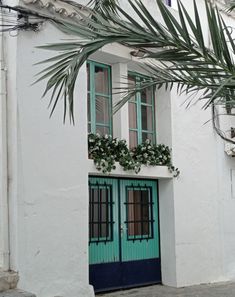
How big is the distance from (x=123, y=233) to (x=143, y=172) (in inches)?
46.4

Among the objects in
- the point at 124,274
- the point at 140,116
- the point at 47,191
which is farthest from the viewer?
the point at 140,116

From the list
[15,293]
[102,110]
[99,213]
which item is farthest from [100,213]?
[15,293]

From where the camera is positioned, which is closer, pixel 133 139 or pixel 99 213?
pixel 99 213

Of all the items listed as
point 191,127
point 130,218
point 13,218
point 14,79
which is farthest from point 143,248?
point 14,79

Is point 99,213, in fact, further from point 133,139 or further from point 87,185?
point 133,139

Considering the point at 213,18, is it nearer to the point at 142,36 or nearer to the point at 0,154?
the point at 142,36

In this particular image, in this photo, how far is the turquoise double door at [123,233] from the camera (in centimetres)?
892

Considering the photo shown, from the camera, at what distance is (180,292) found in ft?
30.8

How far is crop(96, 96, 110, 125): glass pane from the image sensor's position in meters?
9.35

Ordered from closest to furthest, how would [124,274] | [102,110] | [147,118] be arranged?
[124,274], [102,110], [147,118]

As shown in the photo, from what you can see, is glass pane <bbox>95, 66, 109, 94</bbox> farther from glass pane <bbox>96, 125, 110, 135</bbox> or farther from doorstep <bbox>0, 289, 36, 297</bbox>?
doorstep <bbox>0, 289, 36, 297</bbox>

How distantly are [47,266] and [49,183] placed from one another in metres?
1.22

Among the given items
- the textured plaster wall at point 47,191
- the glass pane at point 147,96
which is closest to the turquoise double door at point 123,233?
the textured plaster wall at point 47,191

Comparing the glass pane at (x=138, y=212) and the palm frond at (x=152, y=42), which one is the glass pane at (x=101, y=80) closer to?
the glass pane at (x=138, y=212)
